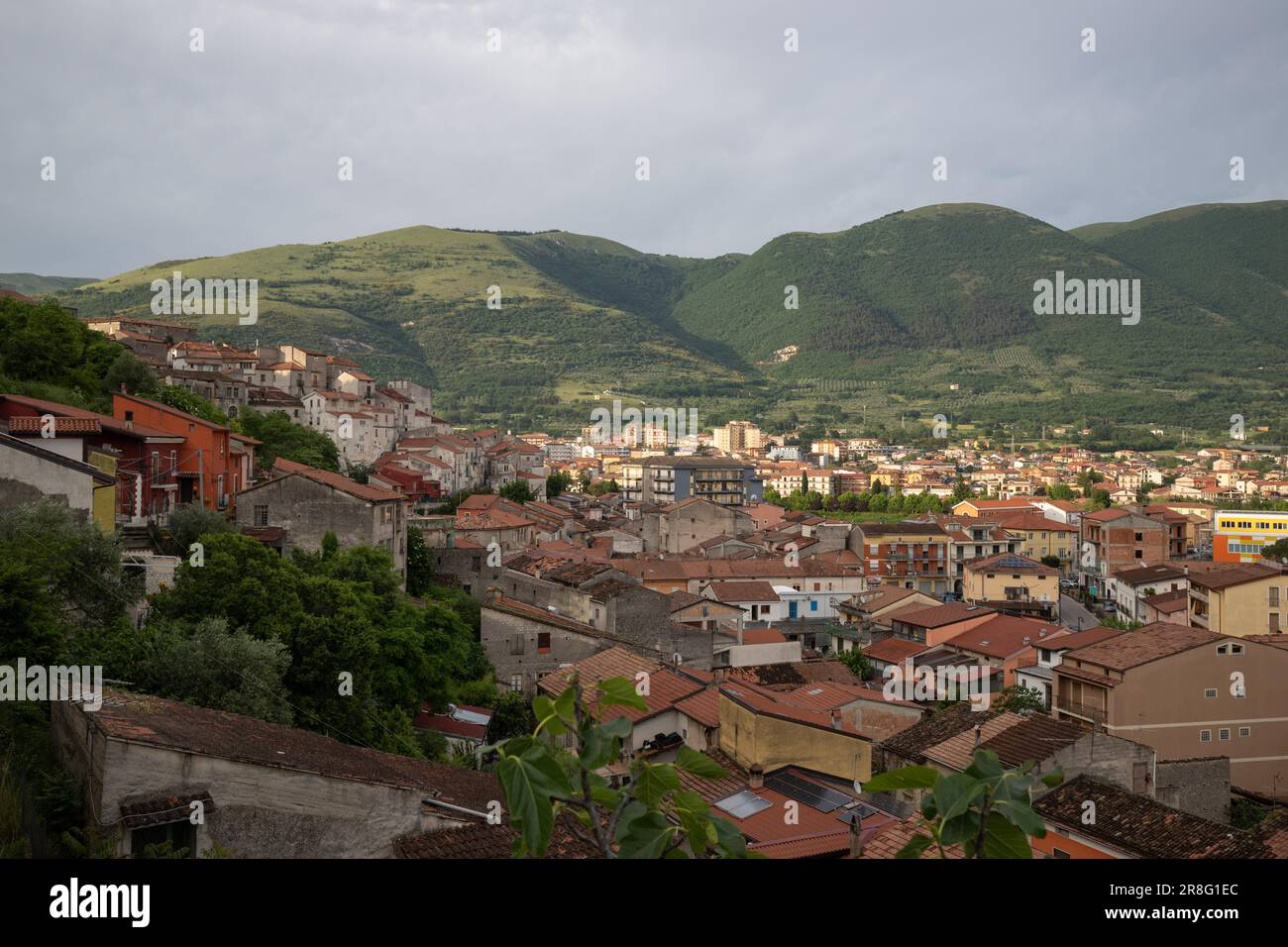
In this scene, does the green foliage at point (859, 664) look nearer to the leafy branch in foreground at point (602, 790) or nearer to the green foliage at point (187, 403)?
the green foliage at point (187, 403)

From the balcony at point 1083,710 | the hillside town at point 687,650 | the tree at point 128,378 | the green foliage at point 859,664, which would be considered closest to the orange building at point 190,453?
the hillside town at point 687,650

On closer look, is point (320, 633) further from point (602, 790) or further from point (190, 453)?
point (602, 790)

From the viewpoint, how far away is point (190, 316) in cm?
11956

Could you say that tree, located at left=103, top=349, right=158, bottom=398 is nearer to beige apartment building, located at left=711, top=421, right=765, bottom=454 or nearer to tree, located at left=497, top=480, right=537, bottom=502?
tree, located at left=497, top=480, right=537, bottom=502

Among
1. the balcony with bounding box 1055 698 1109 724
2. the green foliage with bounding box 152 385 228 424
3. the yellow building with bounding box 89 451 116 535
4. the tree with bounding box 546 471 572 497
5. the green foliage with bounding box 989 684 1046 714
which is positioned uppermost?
the green foliage with bounding box 152 385 228 424

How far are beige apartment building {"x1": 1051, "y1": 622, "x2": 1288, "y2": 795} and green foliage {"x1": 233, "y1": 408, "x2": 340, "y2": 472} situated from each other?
26707mm

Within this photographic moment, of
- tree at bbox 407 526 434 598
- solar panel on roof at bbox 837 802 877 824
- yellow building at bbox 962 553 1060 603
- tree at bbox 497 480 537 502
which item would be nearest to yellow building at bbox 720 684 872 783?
solar panel on roof at bbox 837 802 877 824

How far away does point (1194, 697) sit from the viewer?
23.5 meters

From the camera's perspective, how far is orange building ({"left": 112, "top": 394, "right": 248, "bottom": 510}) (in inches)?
969

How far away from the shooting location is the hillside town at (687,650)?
9547mm

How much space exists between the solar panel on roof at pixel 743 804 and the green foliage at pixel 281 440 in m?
26.4

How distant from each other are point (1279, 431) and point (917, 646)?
Answer: 13443 cm

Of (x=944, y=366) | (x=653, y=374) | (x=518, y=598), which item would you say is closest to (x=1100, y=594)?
(x=518, y=598)
